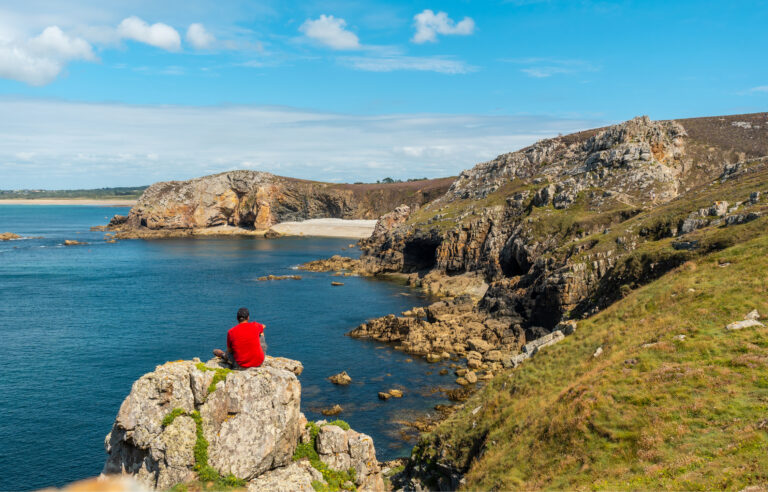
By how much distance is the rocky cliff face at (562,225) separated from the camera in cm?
5016

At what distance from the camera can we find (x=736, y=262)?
30.0m

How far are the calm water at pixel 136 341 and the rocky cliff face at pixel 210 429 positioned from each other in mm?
19982

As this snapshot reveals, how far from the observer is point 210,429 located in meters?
16.9

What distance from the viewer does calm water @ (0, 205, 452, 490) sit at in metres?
38.3

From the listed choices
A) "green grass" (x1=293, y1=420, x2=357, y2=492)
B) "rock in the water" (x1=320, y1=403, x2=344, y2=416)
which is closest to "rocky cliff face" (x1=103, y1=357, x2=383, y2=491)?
"green grass" (x1=293, y1=420, x2=357, y2=492)

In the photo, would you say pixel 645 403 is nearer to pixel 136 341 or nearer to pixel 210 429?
pixel 210 429

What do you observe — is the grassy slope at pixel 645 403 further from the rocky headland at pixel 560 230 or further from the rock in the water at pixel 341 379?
the rock in the water at pixel 341 379

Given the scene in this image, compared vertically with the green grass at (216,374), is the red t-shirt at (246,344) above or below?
above

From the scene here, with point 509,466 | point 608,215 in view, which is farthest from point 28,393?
point 608,215

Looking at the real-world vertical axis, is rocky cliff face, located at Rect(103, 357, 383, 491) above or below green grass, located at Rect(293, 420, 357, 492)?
above

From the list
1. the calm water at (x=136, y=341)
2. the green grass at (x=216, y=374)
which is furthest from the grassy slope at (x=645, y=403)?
the calm water at (x=136, y=341)

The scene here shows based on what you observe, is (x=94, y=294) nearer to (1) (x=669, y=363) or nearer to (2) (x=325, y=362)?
(2) (x=325, y=362)

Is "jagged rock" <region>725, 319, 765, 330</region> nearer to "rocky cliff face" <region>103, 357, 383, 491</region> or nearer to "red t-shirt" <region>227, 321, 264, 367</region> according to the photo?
"rocky cliff face" <region>103, 357, 383, 491</region>

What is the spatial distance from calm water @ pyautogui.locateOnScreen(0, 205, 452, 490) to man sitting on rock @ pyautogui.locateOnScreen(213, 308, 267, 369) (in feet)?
70.3
